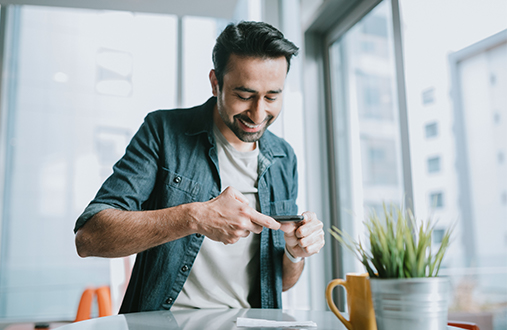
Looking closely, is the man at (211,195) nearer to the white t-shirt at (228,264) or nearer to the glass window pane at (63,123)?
the white t-shirt at (228,264)

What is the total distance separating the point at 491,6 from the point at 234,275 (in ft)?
9.73

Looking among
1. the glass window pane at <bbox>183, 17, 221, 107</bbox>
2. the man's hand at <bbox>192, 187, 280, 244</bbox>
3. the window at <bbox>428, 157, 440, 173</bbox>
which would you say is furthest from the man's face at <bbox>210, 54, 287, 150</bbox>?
the window at <bbox>428, 157, 440, 173</bbox>

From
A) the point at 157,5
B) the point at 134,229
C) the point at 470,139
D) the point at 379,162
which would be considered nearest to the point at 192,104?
the point at 157,5

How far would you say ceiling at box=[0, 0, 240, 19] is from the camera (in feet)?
10.9

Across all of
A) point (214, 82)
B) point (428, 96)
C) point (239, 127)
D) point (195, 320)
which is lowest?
point (195, 320)

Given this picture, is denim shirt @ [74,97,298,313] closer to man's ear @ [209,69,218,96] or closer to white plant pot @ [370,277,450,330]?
man's ear @ [209,69,218,96]

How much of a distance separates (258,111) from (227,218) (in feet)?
1.44

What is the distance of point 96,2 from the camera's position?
336 centimetres

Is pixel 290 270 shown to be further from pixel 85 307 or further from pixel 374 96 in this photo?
pixel 374 96

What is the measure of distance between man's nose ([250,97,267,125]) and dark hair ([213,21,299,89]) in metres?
0.16

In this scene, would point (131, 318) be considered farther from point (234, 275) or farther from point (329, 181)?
point (329, 181)

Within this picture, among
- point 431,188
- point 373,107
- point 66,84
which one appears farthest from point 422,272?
point 431,188

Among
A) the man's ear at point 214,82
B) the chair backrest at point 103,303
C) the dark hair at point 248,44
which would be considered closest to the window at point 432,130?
the dark hair at point 248,44

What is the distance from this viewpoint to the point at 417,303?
59 cm
